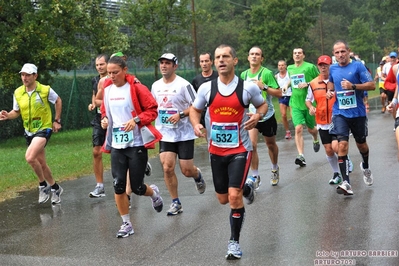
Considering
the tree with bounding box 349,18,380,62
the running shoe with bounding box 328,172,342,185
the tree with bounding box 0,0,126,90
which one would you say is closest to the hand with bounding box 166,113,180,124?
the running shoe with bounding box 328,172,342,185

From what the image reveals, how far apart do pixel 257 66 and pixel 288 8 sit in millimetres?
33186

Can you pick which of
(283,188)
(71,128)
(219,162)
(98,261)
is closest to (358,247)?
(219,162)

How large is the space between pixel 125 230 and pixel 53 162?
25.3 feet

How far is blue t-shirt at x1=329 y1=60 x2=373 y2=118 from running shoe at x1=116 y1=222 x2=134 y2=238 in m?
3.56

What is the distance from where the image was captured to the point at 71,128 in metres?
26.0

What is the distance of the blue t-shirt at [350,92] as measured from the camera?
10133 millimetres

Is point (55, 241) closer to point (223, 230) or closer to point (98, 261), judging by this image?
point (98, 261)

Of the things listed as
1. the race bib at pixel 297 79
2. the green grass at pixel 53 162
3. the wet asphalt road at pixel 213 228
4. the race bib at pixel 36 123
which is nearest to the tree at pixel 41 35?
the green grass at pixel 53 162

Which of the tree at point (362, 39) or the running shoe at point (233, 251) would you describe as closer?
the running shoe at point (233, 251)

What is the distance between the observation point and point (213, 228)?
27.2ft

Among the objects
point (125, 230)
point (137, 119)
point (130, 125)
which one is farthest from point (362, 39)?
point (125, 230)

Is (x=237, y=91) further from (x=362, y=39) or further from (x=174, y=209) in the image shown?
(x=362, y=39)

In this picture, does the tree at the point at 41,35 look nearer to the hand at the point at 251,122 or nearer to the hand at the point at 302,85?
the hand at the point at 302,85

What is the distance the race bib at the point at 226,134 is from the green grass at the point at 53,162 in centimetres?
513
